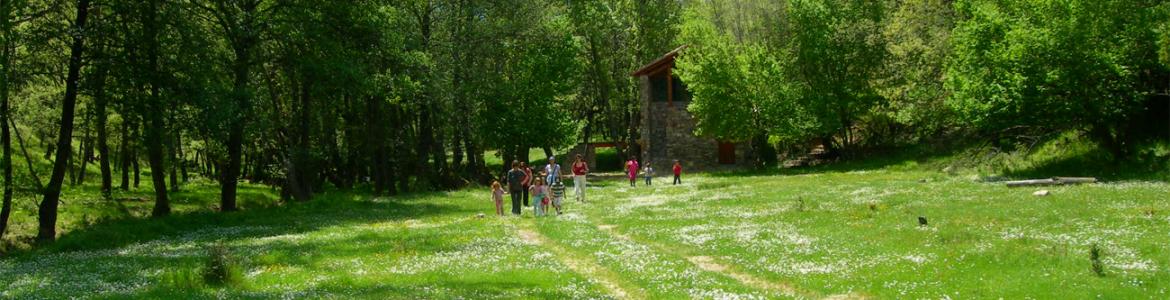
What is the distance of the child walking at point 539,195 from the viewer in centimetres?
3222

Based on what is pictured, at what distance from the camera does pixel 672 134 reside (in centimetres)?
7650

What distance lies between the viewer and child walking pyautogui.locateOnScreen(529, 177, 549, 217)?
32.2 m

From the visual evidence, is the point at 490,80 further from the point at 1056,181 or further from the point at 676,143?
the point at 1056,181

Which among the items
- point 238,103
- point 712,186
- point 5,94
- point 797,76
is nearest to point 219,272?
point 5,94

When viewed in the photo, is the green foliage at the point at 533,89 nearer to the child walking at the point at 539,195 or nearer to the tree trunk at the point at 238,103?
the tree trunk at the point at 238,103

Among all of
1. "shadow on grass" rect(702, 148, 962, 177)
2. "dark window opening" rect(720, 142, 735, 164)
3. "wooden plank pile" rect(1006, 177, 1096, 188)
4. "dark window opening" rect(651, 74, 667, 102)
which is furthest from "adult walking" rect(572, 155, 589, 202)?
"dark window opening" rect(720, 142, 735, 164)

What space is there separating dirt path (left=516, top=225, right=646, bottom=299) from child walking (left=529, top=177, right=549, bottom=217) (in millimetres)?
5504

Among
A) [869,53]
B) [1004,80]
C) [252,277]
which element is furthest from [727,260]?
[869,53]

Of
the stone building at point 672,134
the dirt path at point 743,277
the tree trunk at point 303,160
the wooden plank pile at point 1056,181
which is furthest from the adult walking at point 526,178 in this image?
the stone building at point 672,134

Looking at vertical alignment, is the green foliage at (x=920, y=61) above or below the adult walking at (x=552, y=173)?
above

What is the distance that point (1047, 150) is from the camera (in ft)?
140

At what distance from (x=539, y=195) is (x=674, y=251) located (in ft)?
35.7

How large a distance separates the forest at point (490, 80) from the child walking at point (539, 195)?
1035 cm

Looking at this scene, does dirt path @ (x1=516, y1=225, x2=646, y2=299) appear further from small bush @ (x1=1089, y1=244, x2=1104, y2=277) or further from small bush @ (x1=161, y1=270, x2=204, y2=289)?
small bush @ (x1=1089, y1=244, x2=1104, y2=277)
